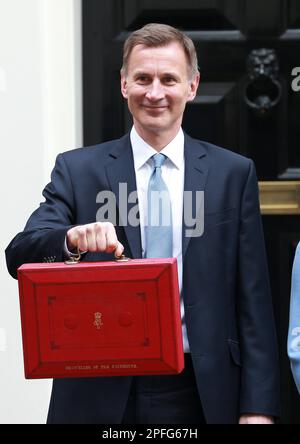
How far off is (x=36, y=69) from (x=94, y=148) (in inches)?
35.3

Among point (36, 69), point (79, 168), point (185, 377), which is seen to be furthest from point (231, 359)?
point (36, 69)

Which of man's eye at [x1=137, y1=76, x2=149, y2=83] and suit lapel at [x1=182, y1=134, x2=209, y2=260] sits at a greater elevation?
man's eye at [x1=137, y1=76, x2=149, y2=83]

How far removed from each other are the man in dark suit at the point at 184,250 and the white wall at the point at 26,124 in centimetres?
88

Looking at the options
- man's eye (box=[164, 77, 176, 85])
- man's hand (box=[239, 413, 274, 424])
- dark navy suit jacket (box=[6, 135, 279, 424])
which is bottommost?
man's hand (box=[239, 413, 274, 424])

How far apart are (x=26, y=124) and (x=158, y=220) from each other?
1.14 metres

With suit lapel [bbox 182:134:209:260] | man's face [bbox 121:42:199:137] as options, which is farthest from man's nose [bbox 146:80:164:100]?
suit lapel [bbox 182:134:209:260]

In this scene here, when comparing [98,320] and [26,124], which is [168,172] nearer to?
[98,320]

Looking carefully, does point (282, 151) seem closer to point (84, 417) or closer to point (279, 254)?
point (279, 254)

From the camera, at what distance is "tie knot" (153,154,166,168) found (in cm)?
307

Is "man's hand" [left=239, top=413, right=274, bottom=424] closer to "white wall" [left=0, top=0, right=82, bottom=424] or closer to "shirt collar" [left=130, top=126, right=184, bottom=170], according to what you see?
"shirt collar" [left=130, top=126, right=184, bottom=170]

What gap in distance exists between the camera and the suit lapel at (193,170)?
3.00 meters

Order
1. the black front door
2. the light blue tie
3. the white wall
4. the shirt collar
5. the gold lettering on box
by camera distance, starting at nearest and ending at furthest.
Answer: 1. the gold lettering on box
2. the light blue tie
3. the shirt collar
4. the white wall
5. the black front door

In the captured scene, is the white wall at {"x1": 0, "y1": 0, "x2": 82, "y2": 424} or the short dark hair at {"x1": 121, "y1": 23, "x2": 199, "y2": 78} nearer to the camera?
the short dark hair at {"x1": 121, "y1": 23, "x2": 199, "y2": 78}

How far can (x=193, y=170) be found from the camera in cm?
309
